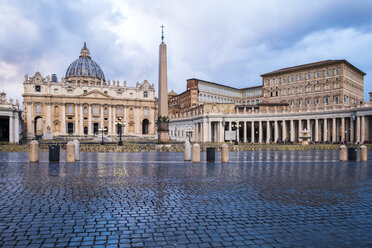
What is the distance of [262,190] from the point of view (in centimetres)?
862

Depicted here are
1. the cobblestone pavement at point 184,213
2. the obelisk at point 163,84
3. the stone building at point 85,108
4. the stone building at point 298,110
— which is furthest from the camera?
the stone building at point 85,108

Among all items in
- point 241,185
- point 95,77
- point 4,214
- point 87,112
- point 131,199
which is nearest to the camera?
point 4,214

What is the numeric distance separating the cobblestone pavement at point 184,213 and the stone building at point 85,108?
226 feet

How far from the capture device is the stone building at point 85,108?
81.3 metres

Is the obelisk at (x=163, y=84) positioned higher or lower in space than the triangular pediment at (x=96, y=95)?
lower

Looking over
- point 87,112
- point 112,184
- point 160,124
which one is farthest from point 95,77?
point 112,184

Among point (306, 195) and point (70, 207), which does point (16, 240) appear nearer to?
point (70, 207)

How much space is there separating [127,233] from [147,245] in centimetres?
69

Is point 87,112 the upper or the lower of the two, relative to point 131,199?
upper

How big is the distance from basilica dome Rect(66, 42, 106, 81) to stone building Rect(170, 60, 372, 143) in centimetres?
4757

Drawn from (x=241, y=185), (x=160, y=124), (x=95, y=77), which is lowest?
(x=241, y=185)

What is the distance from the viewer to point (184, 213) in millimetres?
6109

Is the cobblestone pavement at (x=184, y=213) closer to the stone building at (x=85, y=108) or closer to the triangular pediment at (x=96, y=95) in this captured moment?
the stone building at (x=85, y=108)

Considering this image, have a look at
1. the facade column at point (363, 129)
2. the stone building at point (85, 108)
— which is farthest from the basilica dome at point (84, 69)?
the facade column at point (363, 129)
